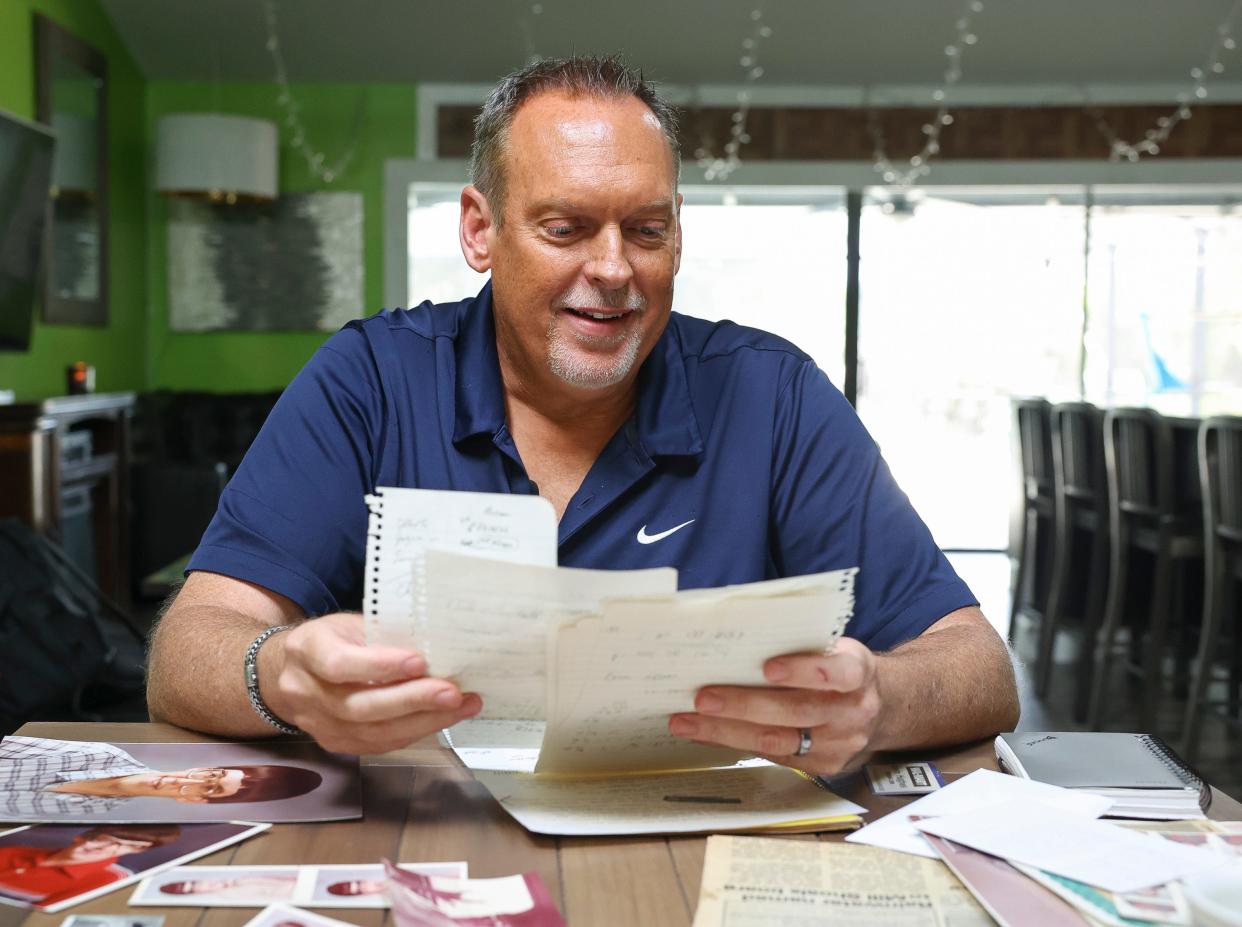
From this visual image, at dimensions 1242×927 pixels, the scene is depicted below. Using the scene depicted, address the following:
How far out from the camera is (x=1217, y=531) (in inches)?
122

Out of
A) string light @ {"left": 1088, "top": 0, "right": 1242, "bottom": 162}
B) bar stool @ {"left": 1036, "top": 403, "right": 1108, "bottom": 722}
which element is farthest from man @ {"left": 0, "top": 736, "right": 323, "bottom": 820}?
string light @ {"left": 1088, "top": 0, "right": 1242, "bottom": 162}

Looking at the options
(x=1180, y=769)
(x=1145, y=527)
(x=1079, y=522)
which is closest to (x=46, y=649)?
(x=1180, y=769)

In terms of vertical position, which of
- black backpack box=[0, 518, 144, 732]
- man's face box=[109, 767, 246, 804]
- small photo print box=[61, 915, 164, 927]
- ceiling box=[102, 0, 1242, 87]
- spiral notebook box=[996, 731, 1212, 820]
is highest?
ceiling box=[102, 0, 1242, 87]

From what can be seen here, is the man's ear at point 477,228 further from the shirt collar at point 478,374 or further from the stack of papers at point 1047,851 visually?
the stack of papers at point 1047,851

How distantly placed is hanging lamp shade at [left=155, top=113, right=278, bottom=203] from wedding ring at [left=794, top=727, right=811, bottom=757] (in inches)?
224

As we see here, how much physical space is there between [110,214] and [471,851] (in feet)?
19.4

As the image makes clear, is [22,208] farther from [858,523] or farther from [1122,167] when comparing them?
[1122,167]

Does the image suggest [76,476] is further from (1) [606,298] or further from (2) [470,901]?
(2) [470,901]

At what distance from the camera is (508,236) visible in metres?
1.40

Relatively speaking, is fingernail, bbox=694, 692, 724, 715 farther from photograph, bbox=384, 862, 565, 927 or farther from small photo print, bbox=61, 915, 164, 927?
small photo print, bbox=61, 915, 164, 927

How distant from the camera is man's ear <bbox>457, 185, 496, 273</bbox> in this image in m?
1.49

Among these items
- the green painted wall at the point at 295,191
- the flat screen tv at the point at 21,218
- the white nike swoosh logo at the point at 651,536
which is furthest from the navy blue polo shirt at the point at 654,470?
the green painted wall at the point at 295,191

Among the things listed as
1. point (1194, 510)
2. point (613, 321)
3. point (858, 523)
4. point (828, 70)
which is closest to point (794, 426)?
point (858, 523)

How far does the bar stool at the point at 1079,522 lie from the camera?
396 cm
